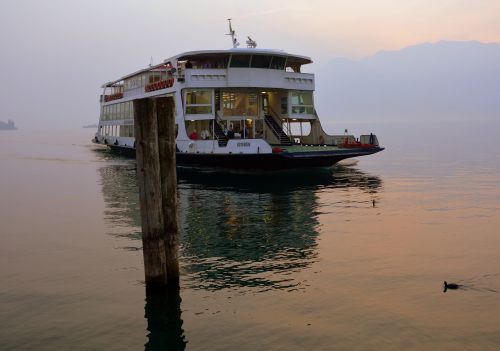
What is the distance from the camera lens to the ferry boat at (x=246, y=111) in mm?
33531

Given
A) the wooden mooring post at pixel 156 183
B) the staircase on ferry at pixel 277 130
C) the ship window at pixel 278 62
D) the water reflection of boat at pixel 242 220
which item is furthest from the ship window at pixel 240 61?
the wooden mooring post at pixel 156 183

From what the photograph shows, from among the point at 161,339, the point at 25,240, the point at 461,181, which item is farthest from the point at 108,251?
the point at 461,181

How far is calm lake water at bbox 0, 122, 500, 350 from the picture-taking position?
9773 mm

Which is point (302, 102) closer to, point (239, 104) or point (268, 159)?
point (239, 104)

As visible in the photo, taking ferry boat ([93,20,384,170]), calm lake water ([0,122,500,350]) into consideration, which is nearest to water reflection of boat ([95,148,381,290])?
calm lake water ([0,122,500,350])

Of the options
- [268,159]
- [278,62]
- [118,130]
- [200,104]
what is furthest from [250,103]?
[118,130]

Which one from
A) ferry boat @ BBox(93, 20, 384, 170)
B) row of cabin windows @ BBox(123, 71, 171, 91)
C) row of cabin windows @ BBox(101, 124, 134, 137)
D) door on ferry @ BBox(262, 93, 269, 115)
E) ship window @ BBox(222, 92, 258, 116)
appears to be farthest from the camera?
row of cabin windows @ BBox(101, 124, 134, 137)

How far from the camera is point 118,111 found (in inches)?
2223

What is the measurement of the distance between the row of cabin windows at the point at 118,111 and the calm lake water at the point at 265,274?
25996 millimetres

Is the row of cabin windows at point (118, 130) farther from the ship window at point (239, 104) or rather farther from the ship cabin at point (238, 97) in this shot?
the ship window at point (239, 104)

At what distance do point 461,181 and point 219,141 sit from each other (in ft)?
49.9

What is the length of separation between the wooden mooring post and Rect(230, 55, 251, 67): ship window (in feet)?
86.7

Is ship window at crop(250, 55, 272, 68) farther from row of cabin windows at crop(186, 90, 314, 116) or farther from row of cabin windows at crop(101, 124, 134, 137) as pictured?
row of cabin windows at crop(101, 124, 134, 137)

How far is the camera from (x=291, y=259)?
14.8 m
